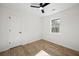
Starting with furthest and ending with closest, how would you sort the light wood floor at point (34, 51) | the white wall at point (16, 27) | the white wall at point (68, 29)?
the white wall at point (68, 29) → the white wall at point (16, 27) → the light wood floor at point (34, 51)

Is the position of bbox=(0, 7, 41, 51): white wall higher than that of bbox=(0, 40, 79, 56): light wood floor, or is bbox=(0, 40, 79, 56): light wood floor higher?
bbox=(0, 7, 41, 51): white wall

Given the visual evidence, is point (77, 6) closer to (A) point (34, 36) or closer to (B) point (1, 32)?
(A) point (34, 36)

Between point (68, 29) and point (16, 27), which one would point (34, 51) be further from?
point (68, 29)

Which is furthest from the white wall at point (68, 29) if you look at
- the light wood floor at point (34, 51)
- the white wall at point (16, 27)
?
the white wall at point (16, 27)

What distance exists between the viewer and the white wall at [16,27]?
209 cm

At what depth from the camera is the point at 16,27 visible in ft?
8.36

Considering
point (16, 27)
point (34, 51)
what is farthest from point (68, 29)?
point (16, 27)

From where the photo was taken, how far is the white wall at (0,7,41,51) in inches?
82.2

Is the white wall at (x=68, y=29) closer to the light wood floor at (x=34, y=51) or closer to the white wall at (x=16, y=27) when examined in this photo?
the light wood floor at (x=34, y=51)

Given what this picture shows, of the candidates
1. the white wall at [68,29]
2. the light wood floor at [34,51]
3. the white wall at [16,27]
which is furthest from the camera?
the white wall at [68,29]

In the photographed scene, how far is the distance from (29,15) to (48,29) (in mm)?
1243

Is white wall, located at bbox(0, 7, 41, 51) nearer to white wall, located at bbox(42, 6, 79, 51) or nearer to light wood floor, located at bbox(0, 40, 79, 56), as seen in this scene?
light wood floor, located at bbox(0, 40, 79, 56)

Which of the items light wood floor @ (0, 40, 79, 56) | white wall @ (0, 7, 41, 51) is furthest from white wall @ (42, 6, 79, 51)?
white wall @ (0, 7, 41, 51)

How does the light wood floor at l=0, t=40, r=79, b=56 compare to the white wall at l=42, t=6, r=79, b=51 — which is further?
the white wall at l=42, t=6, r=79, b=51
